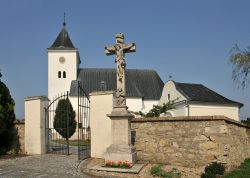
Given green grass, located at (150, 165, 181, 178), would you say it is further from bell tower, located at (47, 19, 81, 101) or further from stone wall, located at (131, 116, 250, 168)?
bell tower, located at (47, 19, 81, 101)

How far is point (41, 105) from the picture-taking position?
1536cm

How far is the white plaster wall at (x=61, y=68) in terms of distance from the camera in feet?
165

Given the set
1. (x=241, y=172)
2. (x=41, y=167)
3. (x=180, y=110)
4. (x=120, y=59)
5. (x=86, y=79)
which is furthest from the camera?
(x=86, y=79)

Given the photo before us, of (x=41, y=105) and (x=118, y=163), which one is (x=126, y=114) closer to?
(x=118, y=163)

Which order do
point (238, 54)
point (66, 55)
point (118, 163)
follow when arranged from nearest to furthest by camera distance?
1. point (118, 163)
2. point (238, 54)
3. point (66, 55)

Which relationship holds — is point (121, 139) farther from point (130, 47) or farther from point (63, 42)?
point (63, 42)

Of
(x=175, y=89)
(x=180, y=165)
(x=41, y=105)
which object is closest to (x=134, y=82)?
(x=175, y=89)

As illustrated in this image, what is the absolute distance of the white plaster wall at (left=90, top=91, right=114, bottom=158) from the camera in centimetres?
1363

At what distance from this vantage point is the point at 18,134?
15969 millimetres

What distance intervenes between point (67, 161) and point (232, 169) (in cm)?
580

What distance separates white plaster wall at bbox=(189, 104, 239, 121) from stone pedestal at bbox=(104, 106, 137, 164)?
23.4m

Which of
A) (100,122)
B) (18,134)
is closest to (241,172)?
(100,122)

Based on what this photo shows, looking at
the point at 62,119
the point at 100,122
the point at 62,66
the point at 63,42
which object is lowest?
the point at 62,119

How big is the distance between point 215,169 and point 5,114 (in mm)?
9024
